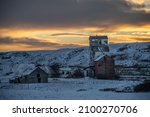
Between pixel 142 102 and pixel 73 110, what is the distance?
2.29m

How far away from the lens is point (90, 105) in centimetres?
1172

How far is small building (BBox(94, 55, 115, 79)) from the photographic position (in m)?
28.0

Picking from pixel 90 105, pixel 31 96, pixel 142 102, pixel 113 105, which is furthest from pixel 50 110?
pixel 31 96

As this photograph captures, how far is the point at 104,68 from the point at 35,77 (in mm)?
6722

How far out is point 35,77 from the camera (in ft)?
80.7

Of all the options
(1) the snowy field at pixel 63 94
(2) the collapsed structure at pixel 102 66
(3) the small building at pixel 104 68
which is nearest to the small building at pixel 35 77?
(1) the snowy field at pixel 63 94

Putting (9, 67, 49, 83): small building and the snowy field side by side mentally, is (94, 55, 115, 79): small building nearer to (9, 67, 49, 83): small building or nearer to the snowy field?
(9, 67, 49, 83): small building

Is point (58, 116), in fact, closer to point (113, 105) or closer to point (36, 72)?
point (113, 105)

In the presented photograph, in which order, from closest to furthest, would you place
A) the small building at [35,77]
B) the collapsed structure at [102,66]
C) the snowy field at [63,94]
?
the snowy field at [63,94], the small building at [35,77], the collapsed structure at [102,66]

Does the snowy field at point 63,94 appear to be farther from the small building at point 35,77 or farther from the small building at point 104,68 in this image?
the small building at point 104,68

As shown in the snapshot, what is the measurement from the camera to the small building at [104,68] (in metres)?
28.0

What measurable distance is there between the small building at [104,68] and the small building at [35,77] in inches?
205

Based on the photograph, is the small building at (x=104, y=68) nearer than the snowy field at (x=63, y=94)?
No

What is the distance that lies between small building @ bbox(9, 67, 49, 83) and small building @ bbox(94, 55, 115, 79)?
520cm
